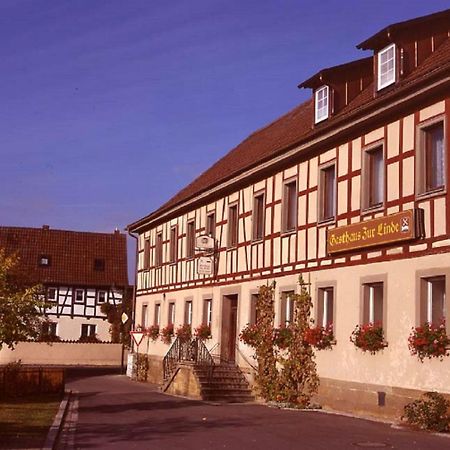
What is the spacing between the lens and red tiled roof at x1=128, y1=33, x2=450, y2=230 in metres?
17.1

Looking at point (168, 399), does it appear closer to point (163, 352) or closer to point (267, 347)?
point (267, 347)

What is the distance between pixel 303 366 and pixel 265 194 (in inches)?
231

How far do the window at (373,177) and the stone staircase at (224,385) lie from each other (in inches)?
298

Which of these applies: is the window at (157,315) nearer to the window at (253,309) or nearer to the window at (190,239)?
the window at (190,239)

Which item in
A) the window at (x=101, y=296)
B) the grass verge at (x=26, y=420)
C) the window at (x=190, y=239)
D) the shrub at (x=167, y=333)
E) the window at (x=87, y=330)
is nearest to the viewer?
the grass verge at (x=26, y=420)

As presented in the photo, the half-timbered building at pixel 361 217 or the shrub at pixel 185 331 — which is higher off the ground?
the half-timbered building at pixel 361 217

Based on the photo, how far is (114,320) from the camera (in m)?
57.7

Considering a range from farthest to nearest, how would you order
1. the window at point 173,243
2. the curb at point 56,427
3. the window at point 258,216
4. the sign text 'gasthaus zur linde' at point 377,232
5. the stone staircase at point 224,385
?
the window at point 173,243 → the window at point 258,216 → the stone staircase at point 224,385 → the sign text 'gasthaus zur linde' at point 377,232 → the curb at point 56,427

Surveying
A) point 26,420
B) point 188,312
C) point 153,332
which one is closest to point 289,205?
point 188,312

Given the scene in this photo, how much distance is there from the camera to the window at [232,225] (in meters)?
27.1

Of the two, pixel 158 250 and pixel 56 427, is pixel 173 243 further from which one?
pixel 56 427

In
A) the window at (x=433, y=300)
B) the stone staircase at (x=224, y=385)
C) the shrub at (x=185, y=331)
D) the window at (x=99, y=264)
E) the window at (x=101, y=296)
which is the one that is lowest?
the stone staircase at (x=224, y=385)

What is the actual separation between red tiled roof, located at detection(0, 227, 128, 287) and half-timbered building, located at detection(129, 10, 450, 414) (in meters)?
34.7

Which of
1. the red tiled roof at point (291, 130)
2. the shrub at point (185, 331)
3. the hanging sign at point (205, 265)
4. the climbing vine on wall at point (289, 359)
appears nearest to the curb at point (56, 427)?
the climbing vine on wall at point (289, 359)
